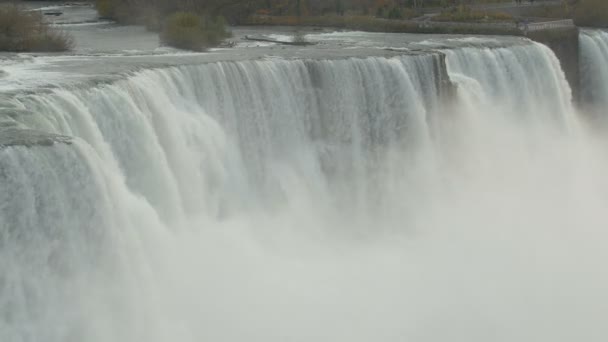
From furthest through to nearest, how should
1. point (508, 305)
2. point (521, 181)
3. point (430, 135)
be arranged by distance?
point (521, 181)
point (430, 135)
point (508, 305)

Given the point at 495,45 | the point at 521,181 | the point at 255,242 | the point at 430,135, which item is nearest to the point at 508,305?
the point at 255,242

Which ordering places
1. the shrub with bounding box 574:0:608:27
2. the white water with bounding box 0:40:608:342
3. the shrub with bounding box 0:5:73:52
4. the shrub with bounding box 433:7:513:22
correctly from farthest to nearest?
1. the shrub with bounding box 574:0:608:27
2. the shrub with bounding box 433:7:513:22
3. the shrub with bounding box 0:5:73:52
4. the white water with bounding box 0:40:608:342

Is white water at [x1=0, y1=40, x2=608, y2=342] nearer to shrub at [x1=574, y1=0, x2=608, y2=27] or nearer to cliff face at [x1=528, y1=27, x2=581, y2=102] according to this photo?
cliff face at [x1=528, y1=27, x2=581, y2=102]

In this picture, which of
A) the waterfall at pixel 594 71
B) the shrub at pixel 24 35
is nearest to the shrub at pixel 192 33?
the shrub at pixel 24 35

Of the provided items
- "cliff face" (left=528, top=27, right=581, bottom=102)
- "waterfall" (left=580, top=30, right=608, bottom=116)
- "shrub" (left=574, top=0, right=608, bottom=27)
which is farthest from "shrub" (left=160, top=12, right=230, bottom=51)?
"shrub" (left=574, top=0, right=608, bottom=27)

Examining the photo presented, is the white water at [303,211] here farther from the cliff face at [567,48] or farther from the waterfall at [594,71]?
the waterfall at [594,71]

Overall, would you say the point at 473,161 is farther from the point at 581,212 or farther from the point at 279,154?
the point at 279,154
